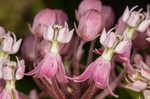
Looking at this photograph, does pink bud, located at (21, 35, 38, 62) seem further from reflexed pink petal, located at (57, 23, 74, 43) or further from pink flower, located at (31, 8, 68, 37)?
reflexed pink petal, located at (57, 23, 74, 43)

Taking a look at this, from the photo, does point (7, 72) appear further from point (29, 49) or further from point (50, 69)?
point (29, 49)

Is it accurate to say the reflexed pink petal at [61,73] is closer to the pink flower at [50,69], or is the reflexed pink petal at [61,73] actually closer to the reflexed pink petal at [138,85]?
the pink flower at [50,69]

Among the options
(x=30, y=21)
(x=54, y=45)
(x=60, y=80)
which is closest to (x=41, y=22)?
(x=54, y=45)

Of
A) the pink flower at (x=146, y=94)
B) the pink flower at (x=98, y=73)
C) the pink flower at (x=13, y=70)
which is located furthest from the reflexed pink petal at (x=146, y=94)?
the pink flower at (x=13, y=70)

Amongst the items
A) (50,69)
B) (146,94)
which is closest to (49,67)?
(50,69)

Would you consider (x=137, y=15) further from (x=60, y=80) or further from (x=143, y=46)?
(x=60, y=80)

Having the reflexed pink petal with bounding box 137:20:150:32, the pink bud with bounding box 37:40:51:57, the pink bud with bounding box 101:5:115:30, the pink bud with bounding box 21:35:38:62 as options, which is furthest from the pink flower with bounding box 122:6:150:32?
the pink bud with bounding box 21:35:38:62
